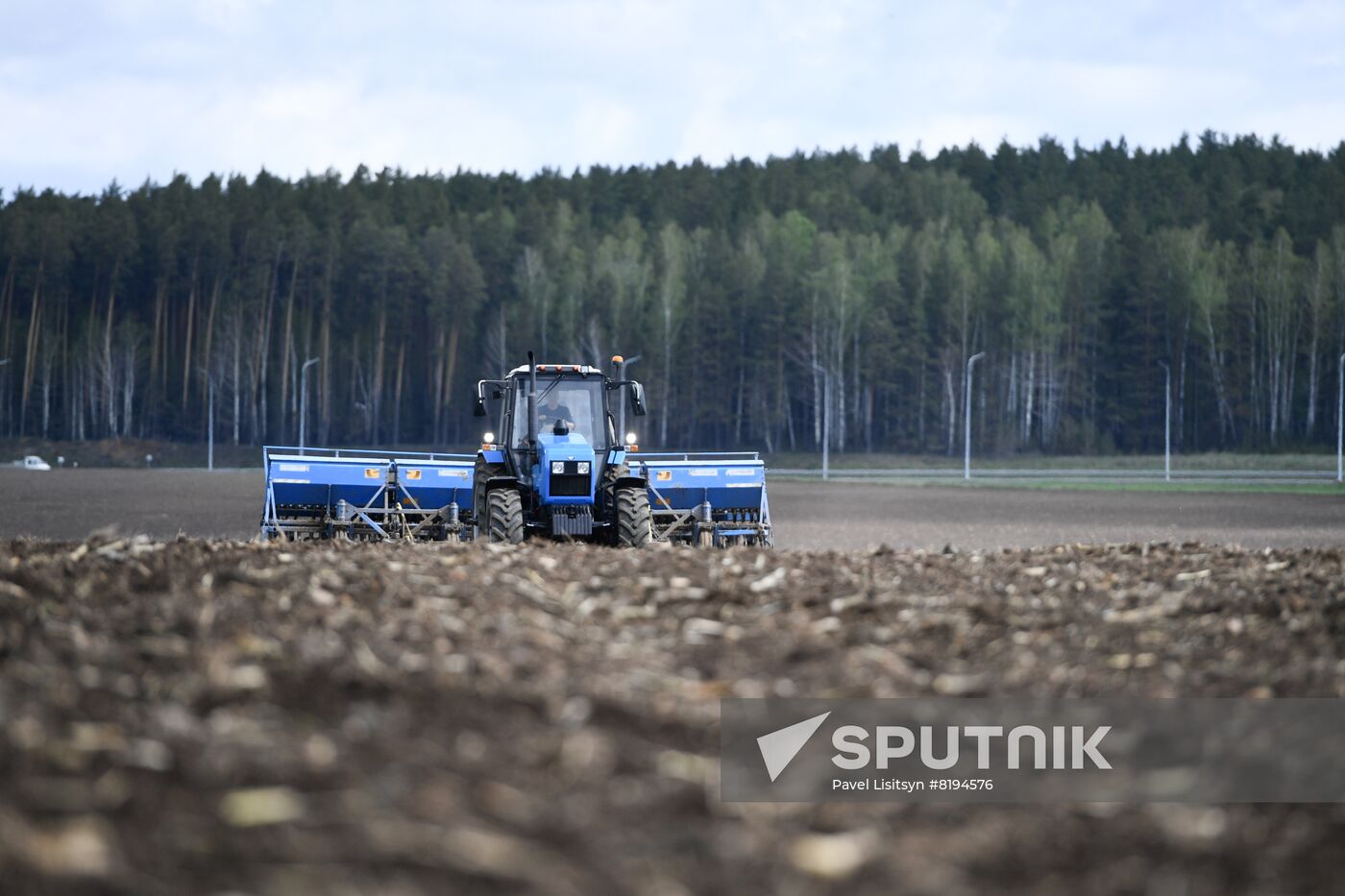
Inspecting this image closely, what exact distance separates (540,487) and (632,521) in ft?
4.33

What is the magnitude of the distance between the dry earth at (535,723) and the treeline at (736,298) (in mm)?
75404

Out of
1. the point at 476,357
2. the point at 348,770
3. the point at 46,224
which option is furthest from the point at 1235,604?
the point at 46,224

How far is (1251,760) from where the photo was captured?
5.36m

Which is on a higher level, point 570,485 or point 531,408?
point 531,408

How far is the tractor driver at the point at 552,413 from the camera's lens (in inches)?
702

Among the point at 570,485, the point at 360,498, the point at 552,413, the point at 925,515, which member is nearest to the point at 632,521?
the point at 570,485

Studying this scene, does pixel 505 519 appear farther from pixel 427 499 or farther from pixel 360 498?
pixel 360 498

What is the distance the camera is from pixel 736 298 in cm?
9212

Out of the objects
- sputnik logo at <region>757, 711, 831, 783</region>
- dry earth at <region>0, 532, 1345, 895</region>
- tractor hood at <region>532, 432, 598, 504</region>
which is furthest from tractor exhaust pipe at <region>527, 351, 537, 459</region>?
sputnik logo at <region>757, 711, 831, 783</region>

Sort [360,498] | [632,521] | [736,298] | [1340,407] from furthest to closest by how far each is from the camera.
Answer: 1. [736,298]
2. [1340,407]
3. [360,498]
4. [632,521]

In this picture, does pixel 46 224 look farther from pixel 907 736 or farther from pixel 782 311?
pixel 907 736

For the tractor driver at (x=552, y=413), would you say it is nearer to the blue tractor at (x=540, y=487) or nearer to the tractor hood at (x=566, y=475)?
the blue tractor at (x=540, y=487)

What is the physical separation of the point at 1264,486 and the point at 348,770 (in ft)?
169

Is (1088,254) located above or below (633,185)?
below
